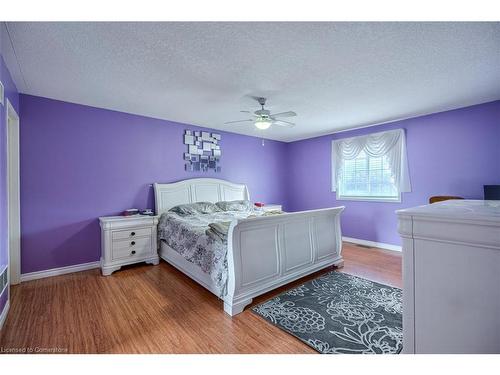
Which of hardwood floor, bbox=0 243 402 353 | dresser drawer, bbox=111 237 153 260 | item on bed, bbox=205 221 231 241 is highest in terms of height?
item on bed, bbox=205 221 231 241

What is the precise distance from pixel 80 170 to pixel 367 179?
16.8ft

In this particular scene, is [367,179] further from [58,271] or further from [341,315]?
[58,271]

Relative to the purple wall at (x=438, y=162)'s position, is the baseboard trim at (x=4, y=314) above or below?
below

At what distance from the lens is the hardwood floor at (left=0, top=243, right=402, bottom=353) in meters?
1.73

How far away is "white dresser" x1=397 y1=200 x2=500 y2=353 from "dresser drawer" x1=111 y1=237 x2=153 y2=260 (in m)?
3.39

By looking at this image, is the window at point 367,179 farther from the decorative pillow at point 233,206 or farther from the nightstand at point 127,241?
the nightstand at point 127,241

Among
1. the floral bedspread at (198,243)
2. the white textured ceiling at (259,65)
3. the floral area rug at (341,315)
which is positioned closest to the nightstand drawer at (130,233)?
the floral bedspread at (198,243)

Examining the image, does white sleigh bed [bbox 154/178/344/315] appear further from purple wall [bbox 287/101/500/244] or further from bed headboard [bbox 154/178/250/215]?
purple wall [bbox 287/101/500/244]

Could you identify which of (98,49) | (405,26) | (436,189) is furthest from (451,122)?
(98,49)

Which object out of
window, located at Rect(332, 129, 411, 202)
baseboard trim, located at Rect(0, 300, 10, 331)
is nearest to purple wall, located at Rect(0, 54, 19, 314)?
baseboard trim, located at Rect(0, 300, 10, 331)

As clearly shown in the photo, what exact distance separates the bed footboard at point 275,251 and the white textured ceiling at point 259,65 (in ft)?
5.17

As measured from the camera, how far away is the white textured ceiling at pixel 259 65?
1.79 m
